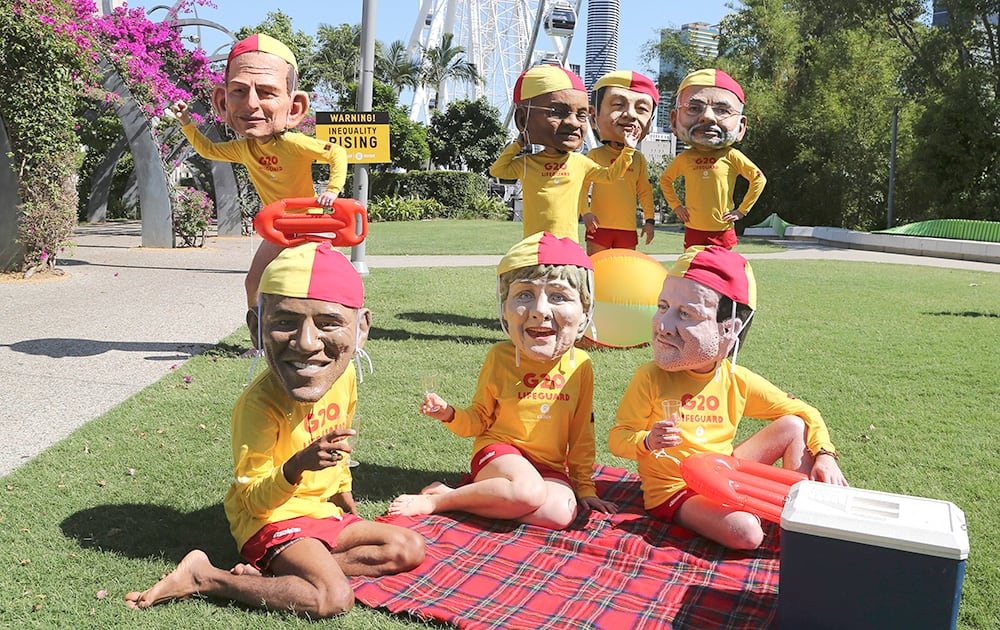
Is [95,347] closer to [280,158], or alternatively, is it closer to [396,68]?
[280,158]

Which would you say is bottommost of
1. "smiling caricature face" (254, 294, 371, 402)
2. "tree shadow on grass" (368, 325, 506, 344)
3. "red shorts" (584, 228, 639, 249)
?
"tree shadow on grass" (368, 325, 506, 344)

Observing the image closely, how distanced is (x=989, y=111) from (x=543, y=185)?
18792mm

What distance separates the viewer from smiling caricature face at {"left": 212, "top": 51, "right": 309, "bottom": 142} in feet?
16.1

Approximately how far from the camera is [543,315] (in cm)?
366

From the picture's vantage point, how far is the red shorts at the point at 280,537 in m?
3.09

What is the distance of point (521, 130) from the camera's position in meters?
A: 5.98

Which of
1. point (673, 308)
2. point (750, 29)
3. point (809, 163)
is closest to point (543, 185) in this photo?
point (673, 308)

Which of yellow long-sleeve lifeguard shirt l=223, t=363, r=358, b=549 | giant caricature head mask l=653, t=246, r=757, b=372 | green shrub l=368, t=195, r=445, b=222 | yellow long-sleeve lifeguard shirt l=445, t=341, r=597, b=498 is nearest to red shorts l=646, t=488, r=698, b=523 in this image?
yellow long-sleeve lifeguard shirt l=445, t=341, r=597, b=498

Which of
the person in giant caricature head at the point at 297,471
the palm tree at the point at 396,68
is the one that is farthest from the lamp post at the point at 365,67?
the palm tree at the point at 396,68

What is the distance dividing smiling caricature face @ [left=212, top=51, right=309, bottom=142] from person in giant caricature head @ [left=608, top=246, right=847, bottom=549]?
2.75m

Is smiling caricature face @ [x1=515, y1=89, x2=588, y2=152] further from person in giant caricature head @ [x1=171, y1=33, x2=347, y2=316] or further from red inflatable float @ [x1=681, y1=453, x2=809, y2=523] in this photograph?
red inflatable float @ [x1=681, y1=453, x2=809, y2=523]

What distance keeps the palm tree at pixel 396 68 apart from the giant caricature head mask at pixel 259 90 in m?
40.1

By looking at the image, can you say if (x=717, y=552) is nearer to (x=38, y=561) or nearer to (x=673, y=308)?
(x=673, y=308)

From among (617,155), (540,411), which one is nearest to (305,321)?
(540,411)
